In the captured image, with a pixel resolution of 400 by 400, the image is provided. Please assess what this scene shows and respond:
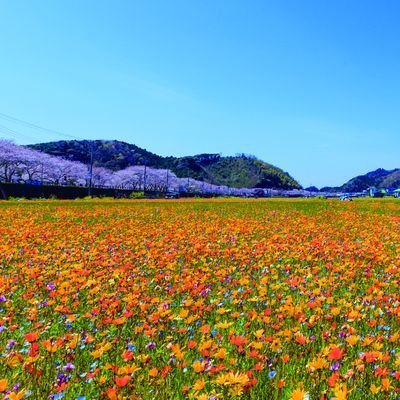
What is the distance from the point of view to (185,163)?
564ft

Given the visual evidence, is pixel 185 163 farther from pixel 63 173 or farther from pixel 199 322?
pixel 199 322

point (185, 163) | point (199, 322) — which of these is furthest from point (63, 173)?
point (199, 322)

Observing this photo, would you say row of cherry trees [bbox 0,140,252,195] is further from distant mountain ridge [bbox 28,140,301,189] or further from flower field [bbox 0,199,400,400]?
flower field [bbox 0,199,400,400]

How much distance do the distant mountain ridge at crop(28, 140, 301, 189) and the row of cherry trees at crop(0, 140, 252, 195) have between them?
2514cm

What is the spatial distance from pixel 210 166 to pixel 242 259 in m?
187

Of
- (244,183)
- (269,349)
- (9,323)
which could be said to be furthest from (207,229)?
(244,183)

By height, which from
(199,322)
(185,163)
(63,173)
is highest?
(185,163)

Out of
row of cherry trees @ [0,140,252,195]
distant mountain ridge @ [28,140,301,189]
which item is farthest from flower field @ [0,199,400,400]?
distant mountain ridge @ [28,140,301,189]

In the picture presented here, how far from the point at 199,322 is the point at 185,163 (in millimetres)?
169284

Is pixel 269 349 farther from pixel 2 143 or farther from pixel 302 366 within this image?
pixel 2 143

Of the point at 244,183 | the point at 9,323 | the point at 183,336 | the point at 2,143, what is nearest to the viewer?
the point at 183,336

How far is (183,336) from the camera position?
3486mm

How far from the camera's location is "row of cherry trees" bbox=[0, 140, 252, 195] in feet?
232

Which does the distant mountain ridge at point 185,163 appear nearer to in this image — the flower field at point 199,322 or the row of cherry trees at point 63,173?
the row of cherry trees at point 63,173
